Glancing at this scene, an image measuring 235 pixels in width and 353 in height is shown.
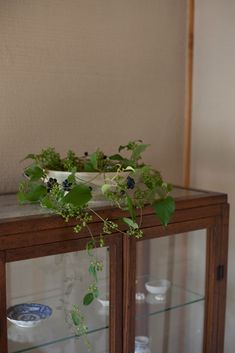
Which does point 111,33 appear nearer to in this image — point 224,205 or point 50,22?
point 50,22

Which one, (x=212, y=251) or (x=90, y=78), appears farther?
(x=90, y=78)

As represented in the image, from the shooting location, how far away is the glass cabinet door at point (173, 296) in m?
1.32

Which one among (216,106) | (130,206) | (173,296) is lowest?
(173,296)

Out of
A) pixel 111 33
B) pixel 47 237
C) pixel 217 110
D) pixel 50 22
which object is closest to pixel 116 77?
pixel 111 33

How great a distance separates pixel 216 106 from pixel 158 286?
68 centimetres

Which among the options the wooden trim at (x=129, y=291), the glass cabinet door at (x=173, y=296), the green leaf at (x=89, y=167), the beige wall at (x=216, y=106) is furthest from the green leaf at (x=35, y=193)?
the beige wall at (x=216, y=106)

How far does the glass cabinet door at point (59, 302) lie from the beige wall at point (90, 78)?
1.17ft

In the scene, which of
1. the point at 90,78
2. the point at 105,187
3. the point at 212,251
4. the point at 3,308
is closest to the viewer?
the point at 3,308

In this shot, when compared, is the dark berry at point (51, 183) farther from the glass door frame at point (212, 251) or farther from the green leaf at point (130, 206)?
the glass door frame at point (212, 251)

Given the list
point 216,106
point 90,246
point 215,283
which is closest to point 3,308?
point 90,246

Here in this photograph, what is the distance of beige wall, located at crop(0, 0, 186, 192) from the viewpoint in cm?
136

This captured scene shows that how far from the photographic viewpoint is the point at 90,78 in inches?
59.1

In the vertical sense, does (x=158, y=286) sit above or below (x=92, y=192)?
below

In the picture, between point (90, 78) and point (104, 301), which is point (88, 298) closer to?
point (104, 301)
